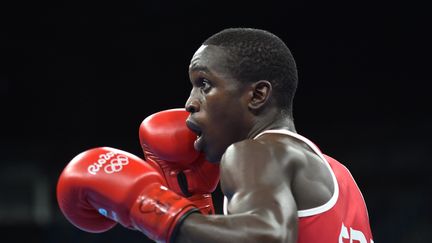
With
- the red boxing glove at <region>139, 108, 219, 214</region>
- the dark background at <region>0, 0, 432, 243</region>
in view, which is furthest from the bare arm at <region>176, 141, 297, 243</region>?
the dark background at <region>0, 0, 432, 243</region>

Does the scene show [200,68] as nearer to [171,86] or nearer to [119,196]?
[119,196]

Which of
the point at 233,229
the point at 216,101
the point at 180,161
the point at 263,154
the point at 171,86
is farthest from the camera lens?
the point at 171,86

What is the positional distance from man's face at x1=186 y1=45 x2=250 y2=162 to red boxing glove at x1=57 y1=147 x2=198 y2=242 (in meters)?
0.21

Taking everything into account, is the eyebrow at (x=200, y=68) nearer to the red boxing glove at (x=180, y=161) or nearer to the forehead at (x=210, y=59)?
the forehead at (x=210, y=59)

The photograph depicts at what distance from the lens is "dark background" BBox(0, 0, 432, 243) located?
6480 mm

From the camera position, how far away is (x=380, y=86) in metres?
6.73

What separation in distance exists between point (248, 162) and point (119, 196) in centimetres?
35

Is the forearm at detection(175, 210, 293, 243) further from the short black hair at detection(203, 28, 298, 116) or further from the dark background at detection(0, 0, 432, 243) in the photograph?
the dark background at detection(0, 0, 432, 243)

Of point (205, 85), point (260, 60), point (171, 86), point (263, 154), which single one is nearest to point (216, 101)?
point (205, 85)

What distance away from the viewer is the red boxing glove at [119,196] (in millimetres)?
1629

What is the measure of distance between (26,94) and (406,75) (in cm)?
382

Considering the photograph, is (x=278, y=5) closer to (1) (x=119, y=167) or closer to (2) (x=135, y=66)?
(2) (x=135, y=66)

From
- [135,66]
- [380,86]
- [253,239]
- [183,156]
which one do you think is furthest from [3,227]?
[253,239]

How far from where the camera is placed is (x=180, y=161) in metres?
2.24
